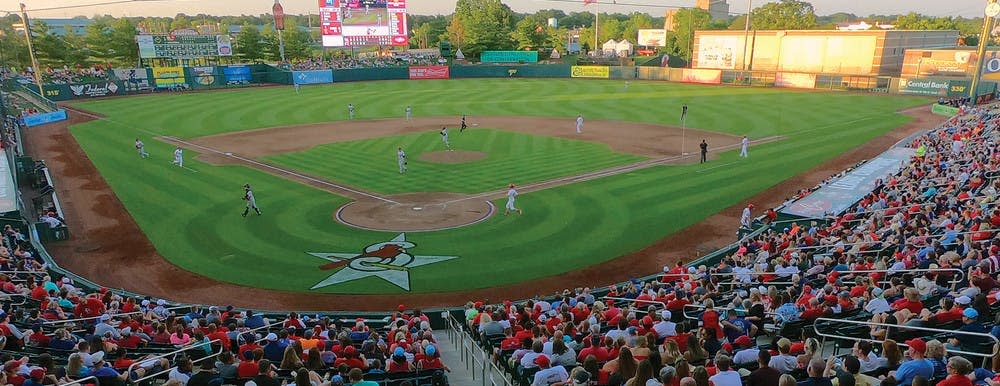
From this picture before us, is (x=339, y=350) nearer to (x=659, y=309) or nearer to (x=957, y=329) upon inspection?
(x=659, y=309)

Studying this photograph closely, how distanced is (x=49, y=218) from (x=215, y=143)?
1957 cm

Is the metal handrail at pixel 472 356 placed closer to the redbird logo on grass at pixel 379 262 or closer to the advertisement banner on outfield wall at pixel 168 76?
the redbird logo on grass at pixel 379 262

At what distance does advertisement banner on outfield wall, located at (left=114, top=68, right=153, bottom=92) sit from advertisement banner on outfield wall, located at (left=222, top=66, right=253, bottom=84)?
9163mm

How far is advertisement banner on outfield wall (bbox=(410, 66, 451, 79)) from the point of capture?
90.4 meters

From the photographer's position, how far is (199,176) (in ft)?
110

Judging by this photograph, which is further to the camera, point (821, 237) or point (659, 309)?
point (821, 237)

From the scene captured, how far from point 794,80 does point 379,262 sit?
66.2 m

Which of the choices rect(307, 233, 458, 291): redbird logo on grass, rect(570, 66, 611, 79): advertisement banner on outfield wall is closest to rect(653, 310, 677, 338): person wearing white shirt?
rect(307, 233, 458, 291): redbird logo on grass

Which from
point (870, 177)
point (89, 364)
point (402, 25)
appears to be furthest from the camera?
point (402, 25)

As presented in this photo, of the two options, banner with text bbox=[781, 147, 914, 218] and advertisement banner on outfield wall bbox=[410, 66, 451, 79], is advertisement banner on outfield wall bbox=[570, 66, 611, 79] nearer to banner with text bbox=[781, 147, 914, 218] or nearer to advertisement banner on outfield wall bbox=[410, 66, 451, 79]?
advertisement banner on outfield wall bbox=[410, 66, 451, 79]

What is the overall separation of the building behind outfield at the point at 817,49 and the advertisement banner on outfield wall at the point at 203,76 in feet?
220

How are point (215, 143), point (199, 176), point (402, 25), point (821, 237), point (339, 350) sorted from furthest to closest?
1. point (402, 25)
2. point (215, 143)
3. point (199, 176)
4. point (821, 237)
5. point (339, 350)

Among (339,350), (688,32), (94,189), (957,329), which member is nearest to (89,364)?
(339,350)

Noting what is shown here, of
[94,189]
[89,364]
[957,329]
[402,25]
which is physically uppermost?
[402,25]
